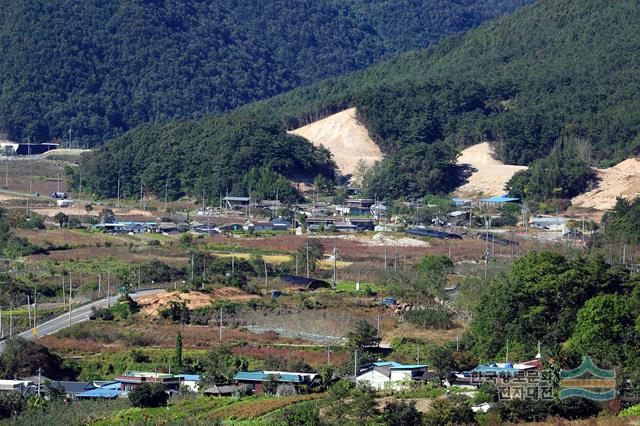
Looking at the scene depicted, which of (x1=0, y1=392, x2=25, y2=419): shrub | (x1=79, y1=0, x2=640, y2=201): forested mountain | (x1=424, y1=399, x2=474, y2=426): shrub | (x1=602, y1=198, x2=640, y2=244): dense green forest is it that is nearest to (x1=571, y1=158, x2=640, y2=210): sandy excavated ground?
(x1=79, y1=0, x2=640, y2=201): forested mountain

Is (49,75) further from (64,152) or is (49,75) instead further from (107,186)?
(107,186)

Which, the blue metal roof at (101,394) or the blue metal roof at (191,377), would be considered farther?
the blue metal roof at (191,377)

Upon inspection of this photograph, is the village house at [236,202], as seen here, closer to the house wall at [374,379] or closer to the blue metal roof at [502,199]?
the blue metal roof at [502,199]

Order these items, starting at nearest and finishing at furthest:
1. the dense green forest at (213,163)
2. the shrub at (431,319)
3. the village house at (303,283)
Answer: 1. the shrub at (431,319)
2. the village house at (303,283)
3. the dense green forest at (213,163)

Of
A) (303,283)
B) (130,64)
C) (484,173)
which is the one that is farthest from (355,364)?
(130,64)

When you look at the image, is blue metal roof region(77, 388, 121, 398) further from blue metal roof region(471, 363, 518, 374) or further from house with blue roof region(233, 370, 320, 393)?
blue metal roof region(471, 363, 518, 374)

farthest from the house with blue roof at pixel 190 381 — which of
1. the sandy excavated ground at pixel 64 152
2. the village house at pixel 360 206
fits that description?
the sandy excavated ground at pixel 64 152
